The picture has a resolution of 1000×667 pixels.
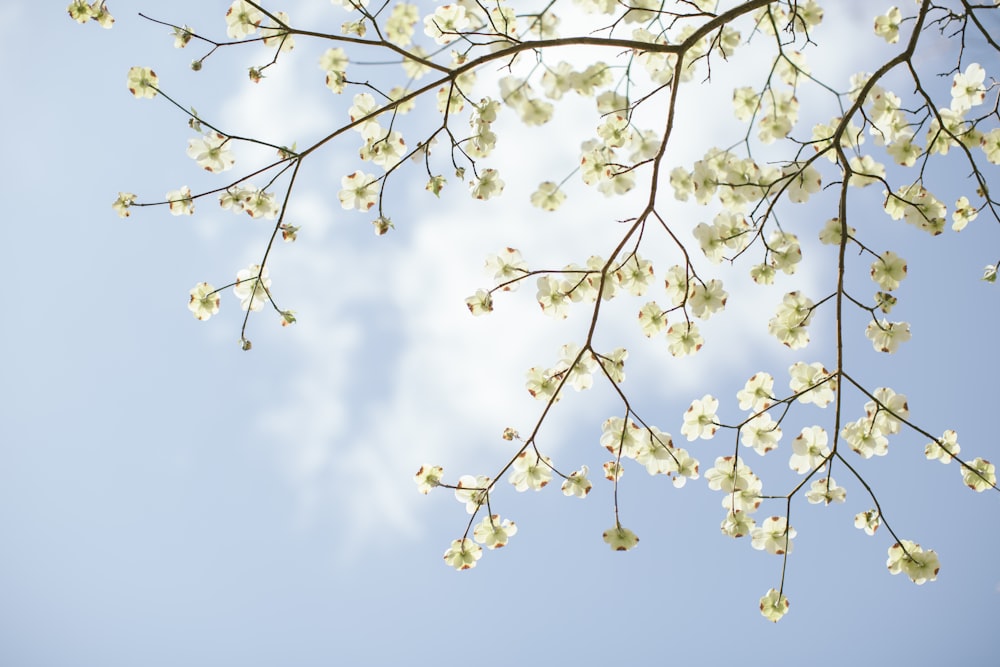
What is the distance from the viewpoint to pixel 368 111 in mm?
2289

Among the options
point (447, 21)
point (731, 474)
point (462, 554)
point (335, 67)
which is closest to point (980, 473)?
point (731, 474)

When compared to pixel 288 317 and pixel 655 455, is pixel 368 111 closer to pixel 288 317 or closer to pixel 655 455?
pixel 288 317

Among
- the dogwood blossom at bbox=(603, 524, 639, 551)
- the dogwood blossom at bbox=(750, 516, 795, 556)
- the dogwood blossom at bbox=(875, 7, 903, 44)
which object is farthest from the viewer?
the dogwood blossom at bbox=(875, 7, 903, 44)

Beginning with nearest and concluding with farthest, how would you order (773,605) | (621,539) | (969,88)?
(621,539)
(773,605)
(969,88)

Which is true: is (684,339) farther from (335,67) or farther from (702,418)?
(335,67)

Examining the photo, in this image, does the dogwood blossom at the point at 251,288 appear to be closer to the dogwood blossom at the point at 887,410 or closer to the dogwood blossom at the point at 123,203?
the dogwood blossom at the point at 123,203

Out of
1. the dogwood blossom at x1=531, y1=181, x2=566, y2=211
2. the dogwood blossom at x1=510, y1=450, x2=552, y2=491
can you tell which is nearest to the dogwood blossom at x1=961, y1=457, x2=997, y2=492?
Answer: the dogwood blossom at x1=510, y1=450, x2=552, y2=491

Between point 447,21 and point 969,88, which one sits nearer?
point 447,21

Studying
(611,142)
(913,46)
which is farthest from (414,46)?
(913,46)

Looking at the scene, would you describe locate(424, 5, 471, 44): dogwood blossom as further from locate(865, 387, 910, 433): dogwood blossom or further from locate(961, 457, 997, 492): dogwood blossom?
locate(961, 457, 997, 492): dogwood blossom

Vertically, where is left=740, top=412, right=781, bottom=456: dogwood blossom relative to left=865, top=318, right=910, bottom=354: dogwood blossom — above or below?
below

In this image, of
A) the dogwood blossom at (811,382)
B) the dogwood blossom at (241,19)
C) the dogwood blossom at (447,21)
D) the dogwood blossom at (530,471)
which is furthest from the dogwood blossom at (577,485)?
the dogwood blossom at (241,19)

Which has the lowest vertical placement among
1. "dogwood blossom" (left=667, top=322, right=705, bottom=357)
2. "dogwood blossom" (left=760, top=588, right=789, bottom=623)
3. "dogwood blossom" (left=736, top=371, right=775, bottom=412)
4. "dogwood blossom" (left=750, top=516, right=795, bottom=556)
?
"dogwood blossom" (left=760, top=588, right=789, bottom=623)

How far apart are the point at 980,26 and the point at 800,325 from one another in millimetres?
1019
